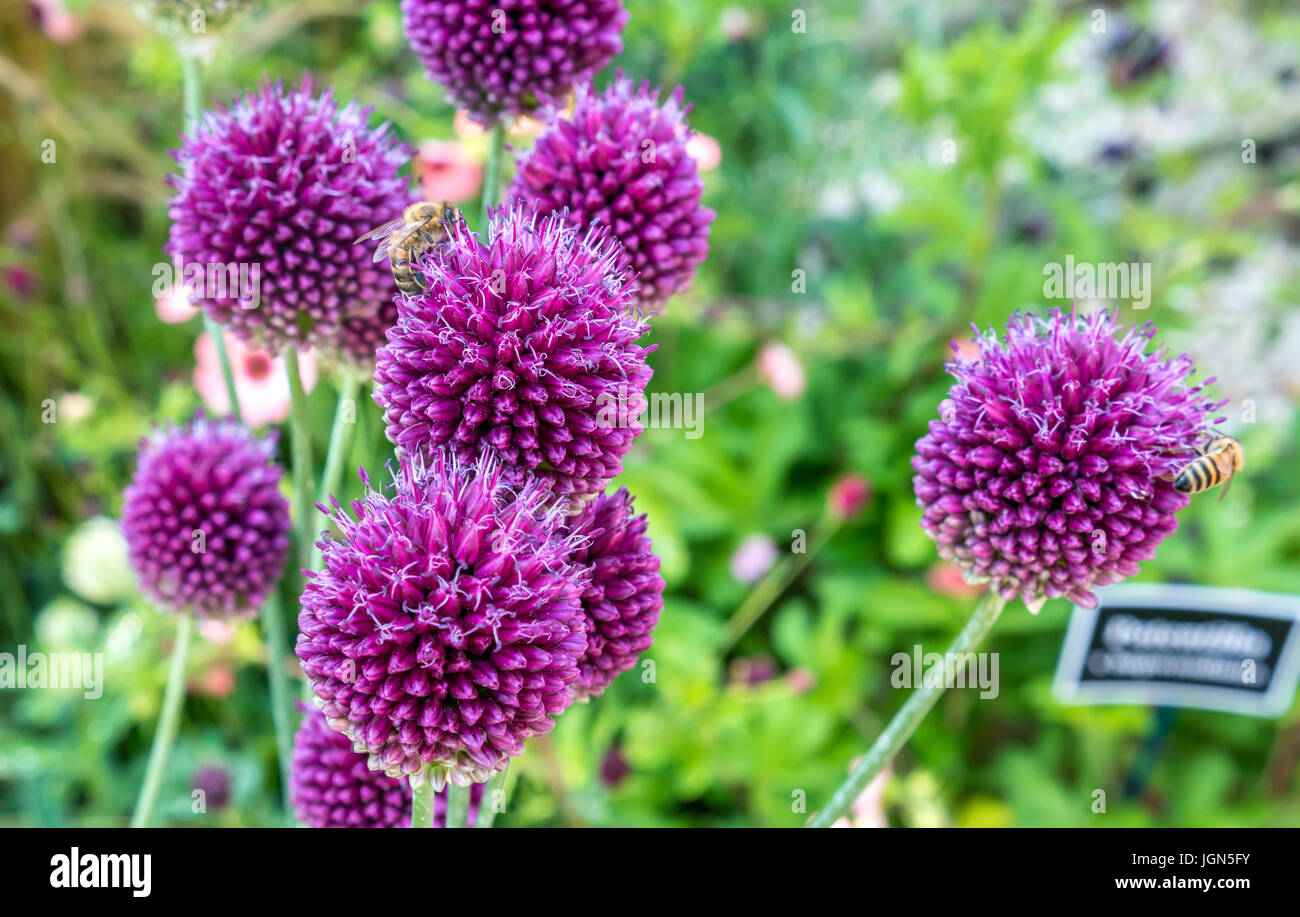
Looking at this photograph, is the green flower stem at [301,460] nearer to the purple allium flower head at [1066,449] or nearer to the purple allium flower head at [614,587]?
the purple allium flower head at [614,587]

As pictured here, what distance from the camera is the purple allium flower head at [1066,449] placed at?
56 cm

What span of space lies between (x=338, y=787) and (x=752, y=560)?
120 centimetres

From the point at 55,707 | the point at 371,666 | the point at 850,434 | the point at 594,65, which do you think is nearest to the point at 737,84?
the point at 850,434

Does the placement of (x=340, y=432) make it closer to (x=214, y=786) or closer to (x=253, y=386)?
(x=253, y=386)

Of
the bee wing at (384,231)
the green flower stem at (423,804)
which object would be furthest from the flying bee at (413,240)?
the green flower stem at (423,804)

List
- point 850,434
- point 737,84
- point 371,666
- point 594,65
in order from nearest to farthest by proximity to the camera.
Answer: point 371,666 → point 594,65 → point 850,434 → point 737,84

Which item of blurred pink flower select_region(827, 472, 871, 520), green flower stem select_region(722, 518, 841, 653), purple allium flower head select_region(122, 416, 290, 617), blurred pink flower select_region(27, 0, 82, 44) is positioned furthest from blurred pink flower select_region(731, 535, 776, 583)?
blurred pink flower select_region(27, 0, 82, 44)

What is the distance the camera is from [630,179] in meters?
0.65

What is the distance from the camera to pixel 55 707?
5.12 ft

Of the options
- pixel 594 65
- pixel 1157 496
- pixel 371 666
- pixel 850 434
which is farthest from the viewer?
pixel 850 434

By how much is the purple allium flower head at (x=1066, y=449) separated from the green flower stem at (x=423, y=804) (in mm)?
356

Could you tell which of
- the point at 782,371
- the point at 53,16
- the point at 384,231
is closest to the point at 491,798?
the point at 384,231
